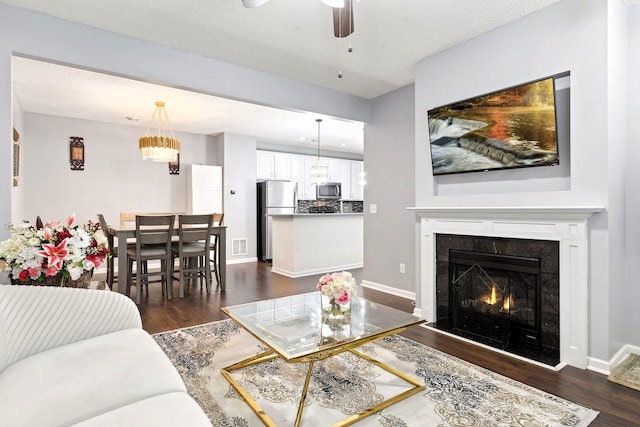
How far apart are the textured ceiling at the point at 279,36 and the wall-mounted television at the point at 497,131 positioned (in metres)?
0.59

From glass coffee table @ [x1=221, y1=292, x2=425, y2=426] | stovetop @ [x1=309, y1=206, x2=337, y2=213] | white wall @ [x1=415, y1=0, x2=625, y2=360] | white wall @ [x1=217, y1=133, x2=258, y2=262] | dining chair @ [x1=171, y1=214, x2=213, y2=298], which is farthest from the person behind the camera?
stovetop @ [x1=309, y1=206, x2=337, y2=213]

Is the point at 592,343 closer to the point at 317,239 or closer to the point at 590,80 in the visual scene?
the point at 590,80

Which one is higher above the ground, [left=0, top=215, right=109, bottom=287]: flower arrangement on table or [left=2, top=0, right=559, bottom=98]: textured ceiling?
[left=2, top=0, right=559, bottom=98]: textured ceiling

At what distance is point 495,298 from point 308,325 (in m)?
1.72

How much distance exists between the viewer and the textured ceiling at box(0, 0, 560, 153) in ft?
8.25

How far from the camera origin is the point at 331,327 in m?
2.03

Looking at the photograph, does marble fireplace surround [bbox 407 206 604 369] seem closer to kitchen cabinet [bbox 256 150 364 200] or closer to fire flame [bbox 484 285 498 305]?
fire flame [bbox 484 285 498 305]

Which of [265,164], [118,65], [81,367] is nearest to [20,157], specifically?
[118,65]

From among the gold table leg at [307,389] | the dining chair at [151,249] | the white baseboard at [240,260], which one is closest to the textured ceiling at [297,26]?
the dining chair at [151,249]

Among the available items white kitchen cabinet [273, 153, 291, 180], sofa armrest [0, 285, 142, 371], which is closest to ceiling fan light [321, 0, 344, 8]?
sofa armrest [0, 285, 142, 371]

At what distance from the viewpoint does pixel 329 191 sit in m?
8.19

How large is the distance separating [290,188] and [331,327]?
217 inches

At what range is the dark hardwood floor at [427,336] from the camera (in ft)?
6.35

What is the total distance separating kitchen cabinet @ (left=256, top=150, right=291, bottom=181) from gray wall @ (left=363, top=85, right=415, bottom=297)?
3253 mm
